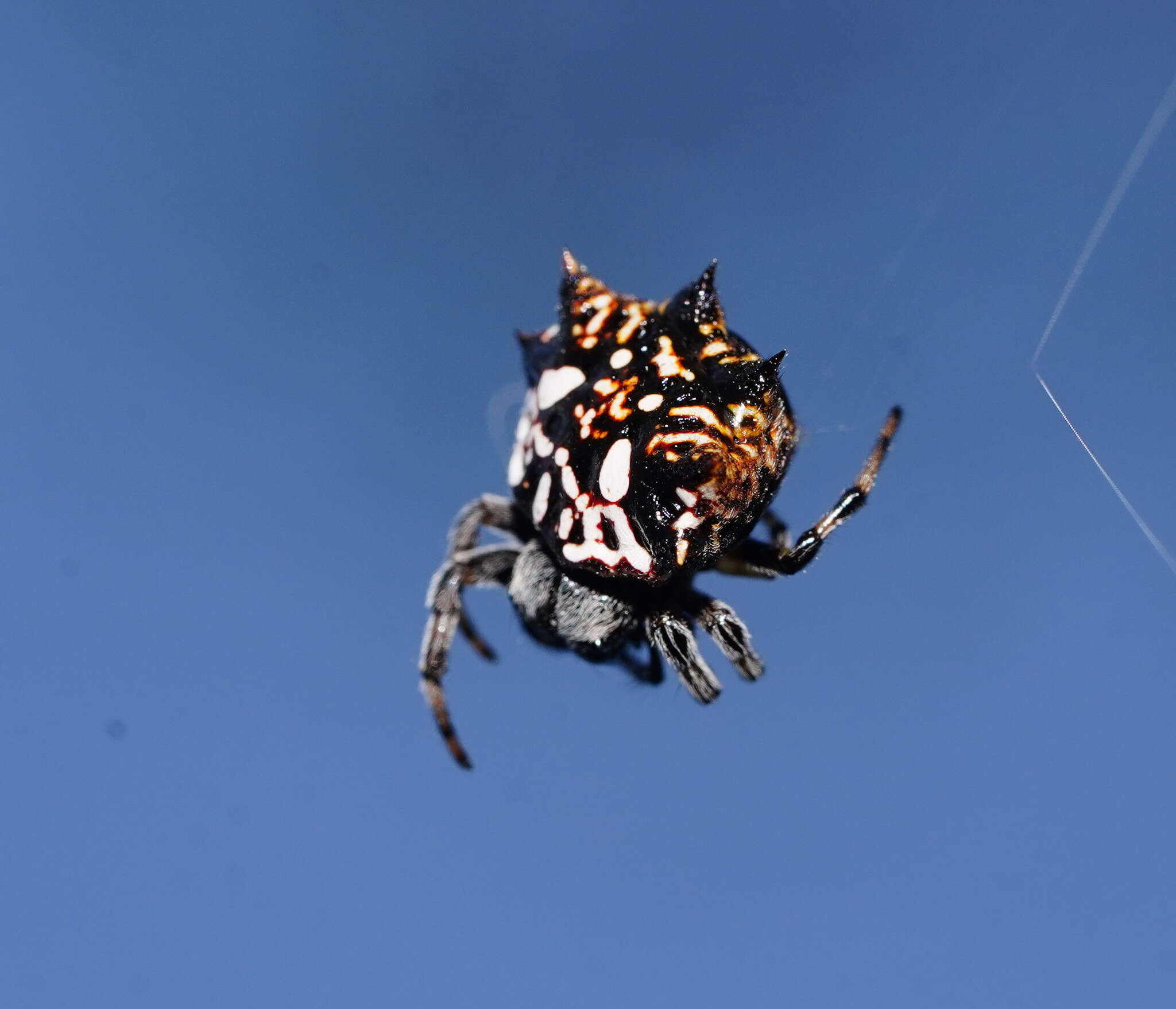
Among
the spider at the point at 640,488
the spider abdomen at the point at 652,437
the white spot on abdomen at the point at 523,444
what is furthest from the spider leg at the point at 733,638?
the white spot on abdomen at the point at 523,444

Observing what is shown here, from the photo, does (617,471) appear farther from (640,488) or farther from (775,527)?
(775,527)

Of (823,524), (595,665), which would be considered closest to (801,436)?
(823,524)

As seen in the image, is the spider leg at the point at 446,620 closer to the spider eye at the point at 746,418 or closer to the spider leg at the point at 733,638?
the spider leg at the point at 733,638

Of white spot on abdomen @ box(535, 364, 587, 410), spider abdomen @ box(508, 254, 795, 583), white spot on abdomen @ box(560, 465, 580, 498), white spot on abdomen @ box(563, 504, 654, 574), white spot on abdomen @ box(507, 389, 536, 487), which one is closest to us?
spider abdomen @ box(508, 254, 795, 583)

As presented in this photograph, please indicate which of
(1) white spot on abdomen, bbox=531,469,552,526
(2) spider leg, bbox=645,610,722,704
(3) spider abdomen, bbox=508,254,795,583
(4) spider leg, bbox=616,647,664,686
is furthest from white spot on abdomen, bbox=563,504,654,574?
(4) spider leg, bbox=616,647,664,686

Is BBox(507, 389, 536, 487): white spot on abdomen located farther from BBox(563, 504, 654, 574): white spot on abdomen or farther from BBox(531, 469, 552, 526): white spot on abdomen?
BBox(563, 504, 654, 574): white spot on abdomen
